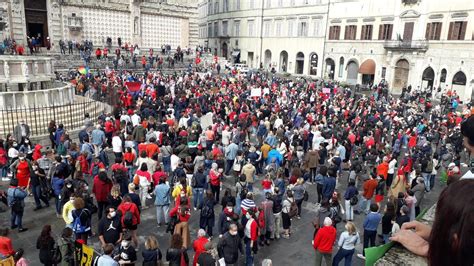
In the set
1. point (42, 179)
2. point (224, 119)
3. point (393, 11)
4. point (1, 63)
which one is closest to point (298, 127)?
point (224, 119)

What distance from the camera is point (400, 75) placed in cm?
4172

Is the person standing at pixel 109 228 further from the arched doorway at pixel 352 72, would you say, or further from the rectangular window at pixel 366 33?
the arched doorway at pixel 352 72

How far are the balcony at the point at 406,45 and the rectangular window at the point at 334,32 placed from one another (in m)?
7.92

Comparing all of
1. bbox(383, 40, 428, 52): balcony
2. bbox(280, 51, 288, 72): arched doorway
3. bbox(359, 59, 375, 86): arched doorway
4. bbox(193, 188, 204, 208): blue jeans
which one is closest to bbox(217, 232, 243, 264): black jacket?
bbox(193, 188, 204, 208): blue jeans

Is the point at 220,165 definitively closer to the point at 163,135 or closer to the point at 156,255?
the point at 163,135

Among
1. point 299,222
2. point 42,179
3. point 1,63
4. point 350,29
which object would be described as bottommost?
point 299,222

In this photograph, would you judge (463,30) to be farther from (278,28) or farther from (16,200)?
(16,200)

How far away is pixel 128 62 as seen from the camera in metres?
36.7

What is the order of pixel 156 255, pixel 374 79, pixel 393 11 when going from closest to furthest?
pixel 156 255, pixel 393 11, pixel 374 79

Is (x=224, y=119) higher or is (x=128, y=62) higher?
(x=128, y=62)

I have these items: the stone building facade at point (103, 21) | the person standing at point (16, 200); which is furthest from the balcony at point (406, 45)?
the person standing at point (16, 200)

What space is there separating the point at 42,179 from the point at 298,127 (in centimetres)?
1175

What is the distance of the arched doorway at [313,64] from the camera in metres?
52.5

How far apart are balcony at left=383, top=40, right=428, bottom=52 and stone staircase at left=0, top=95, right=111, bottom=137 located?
3379 centimetres
